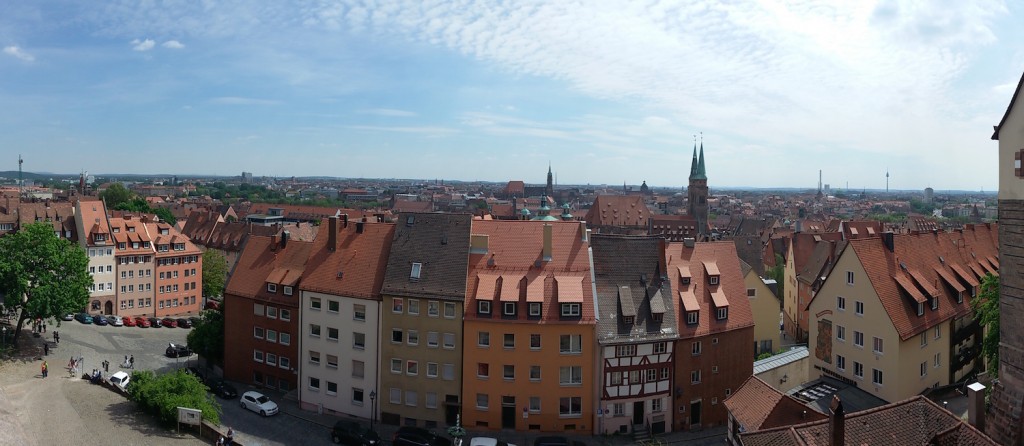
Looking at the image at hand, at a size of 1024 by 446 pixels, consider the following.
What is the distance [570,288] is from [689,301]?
7.06 m

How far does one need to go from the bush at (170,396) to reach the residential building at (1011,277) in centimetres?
3307

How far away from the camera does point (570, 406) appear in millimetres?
38719

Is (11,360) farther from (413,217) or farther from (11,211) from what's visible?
(11,211)

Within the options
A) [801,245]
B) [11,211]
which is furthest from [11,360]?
[801,245]

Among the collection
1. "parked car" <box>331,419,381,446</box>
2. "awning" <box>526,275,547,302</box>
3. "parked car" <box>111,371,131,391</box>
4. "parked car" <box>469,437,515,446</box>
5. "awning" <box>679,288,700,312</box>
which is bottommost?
"parked car" <box>331,419,381,446</box>

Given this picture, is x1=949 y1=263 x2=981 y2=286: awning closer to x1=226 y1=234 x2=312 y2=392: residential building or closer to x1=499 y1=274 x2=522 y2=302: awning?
x1=499 y1=274 x2=522 y2=302: awning

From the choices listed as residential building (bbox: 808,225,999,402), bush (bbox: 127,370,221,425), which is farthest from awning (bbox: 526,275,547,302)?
bush (bbox: 127,370,221,425)

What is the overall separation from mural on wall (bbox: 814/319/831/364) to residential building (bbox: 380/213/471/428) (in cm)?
2009

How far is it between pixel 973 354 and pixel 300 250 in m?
42.3

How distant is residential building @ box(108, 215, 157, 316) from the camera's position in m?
72.9

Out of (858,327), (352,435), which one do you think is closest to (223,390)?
(352,435)

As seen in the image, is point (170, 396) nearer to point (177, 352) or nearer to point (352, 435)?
point (352, 435)

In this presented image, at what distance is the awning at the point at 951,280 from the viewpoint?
4316 cm

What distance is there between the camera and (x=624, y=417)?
39.0m
